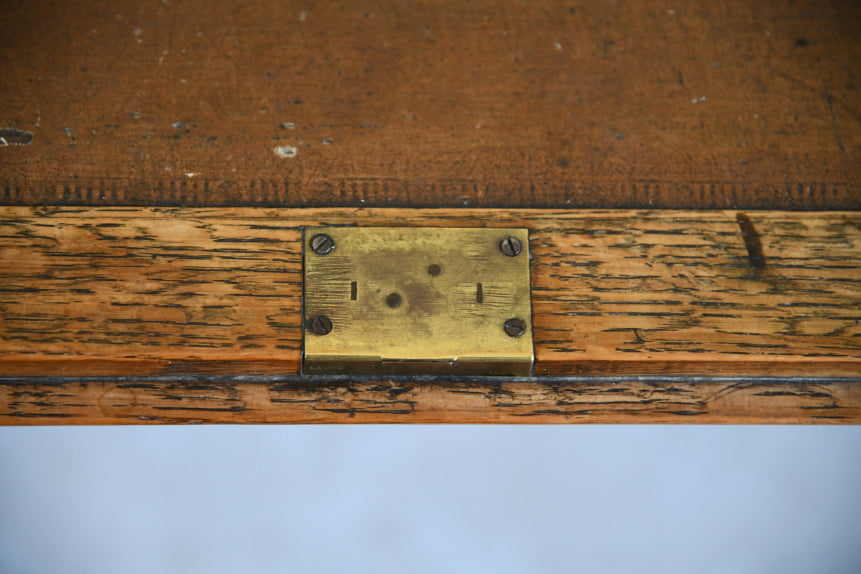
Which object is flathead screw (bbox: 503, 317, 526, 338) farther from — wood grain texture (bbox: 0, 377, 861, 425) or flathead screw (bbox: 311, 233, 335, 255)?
flathead screw (bbox: 311, 233, 335, 255)

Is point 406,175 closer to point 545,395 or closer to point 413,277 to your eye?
point 413,277

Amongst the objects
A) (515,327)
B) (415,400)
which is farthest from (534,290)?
(415,400)

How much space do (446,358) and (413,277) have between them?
3.2 inches

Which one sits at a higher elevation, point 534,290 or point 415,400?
point 534,290

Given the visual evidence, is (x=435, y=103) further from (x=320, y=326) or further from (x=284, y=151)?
→ (x=320, y=326)

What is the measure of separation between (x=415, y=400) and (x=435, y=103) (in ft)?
1.02

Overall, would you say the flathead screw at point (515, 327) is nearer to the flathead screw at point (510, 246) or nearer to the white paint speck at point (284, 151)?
the flathead screw at point (510, 246)

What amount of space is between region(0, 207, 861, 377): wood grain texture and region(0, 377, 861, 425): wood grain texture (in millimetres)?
22

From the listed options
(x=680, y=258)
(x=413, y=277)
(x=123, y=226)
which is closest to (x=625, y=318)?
(x=680, y=258)

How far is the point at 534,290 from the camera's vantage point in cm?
60

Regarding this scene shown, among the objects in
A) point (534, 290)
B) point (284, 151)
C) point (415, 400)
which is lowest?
point (415, 400)

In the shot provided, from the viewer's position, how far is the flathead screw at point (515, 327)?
577 millimetres

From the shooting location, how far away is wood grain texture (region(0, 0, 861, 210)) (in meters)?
0.64

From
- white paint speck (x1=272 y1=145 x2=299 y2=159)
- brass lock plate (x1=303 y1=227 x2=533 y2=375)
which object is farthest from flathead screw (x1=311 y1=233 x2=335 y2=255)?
white paint speck (x1=272 y1=145 x2=299 y2=159)
